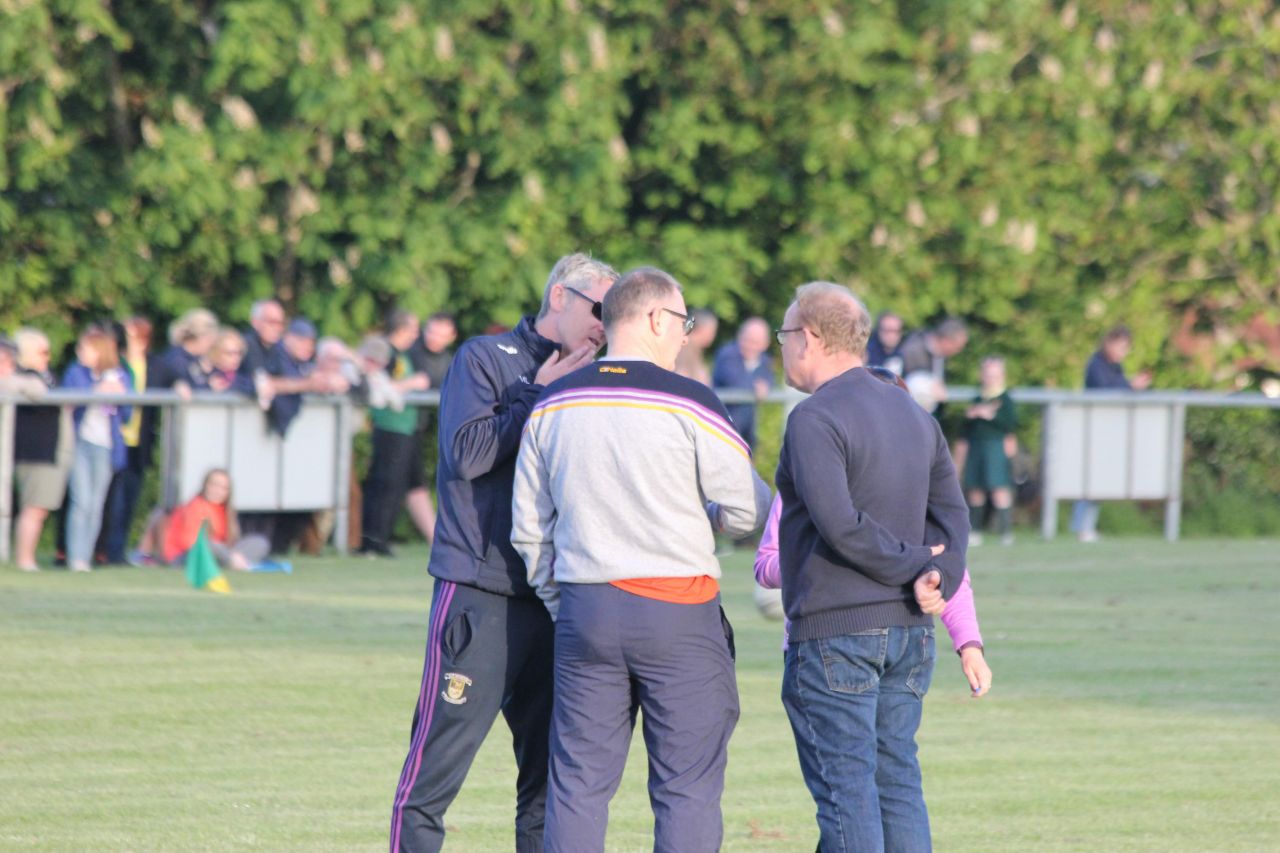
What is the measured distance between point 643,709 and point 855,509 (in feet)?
2.58

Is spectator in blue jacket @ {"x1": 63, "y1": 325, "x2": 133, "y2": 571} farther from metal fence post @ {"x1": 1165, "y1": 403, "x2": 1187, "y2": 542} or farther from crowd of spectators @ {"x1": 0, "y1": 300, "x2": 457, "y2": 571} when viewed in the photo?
metal fence post @ {"x1": 1165, "y1": 403, "x2": 1187, "y2": 542}

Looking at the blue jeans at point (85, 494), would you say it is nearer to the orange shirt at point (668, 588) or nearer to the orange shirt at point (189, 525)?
the orange shirt at point (189, 525)

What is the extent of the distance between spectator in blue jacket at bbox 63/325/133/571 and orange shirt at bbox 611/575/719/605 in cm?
997

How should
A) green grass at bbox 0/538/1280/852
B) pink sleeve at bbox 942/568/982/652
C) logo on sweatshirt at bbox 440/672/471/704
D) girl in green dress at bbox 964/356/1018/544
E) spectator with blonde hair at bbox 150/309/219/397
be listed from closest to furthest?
logo on sweatshirt at bbox 440/672/471/704
pink sleeve at bbox 942/568/982/652
green grass at bbox 0/538/1280/852
spectator with blonde hair at bbox 150/309/219/397
girl in green dress at bbox 964/356/1018/544

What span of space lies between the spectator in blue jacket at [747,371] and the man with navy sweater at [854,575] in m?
11.8

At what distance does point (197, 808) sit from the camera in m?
7.45

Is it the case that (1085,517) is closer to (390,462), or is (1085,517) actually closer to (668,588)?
(390,462)

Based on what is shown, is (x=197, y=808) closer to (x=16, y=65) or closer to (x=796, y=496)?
(x=796, y=496)

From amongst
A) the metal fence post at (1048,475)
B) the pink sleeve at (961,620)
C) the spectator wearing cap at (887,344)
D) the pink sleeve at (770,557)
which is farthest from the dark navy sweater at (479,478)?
the metal fence post at (1048,475)

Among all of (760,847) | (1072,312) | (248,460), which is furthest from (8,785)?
(1072,312)

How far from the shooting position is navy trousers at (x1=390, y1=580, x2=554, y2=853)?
580 centimetres

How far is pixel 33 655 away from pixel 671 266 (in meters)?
10.1

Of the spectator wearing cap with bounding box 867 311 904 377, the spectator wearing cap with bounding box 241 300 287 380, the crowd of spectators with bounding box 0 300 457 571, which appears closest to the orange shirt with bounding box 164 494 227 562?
the crowd of spectators with bounding box 0 300 457 571

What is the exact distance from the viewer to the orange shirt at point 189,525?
15156mm
